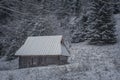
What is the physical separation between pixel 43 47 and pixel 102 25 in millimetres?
12593

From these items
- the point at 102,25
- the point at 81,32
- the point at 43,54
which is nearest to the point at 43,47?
the point at 43,54

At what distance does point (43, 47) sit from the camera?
35625 mm

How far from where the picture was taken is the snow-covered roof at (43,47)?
113ft

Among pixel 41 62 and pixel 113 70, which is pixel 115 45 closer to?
pixel 41 62

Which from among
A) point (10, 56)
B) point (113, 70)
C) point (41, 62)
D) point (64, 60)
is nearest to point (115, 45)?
point (64, 60)

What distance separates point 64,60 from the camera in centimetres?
3481

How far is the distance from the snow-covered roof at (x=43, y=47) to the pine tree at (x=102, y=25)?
8068 millimetres

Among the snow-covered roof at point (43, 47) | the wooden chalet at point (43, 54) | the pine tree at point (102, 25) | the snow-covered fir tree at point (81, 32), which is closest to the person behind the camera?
the wooden chalet at point (43, 54)

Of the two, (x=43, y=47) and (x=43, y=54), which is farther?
(x=43, y=47)

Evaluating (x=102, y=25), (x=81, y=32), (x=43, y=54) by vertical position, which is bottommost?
(x=43, y=54)

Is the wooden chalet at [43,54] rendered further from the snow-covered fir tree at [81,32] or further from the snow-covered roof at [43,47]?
the snow-covered fir tree at [81,32]

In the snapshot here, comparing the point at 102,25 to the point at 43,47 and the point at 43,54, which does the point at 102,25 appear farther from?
the point at 43,54

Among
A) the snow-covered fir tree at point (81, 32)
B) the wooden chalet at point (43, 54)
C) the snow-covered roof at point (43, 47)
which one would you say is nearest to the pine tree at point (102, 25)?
the snow-covered fir tree at point (81, 32)

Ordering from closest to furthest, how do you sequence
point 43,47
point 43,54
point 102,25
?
point 43,54, point 43,47, point 102,25
